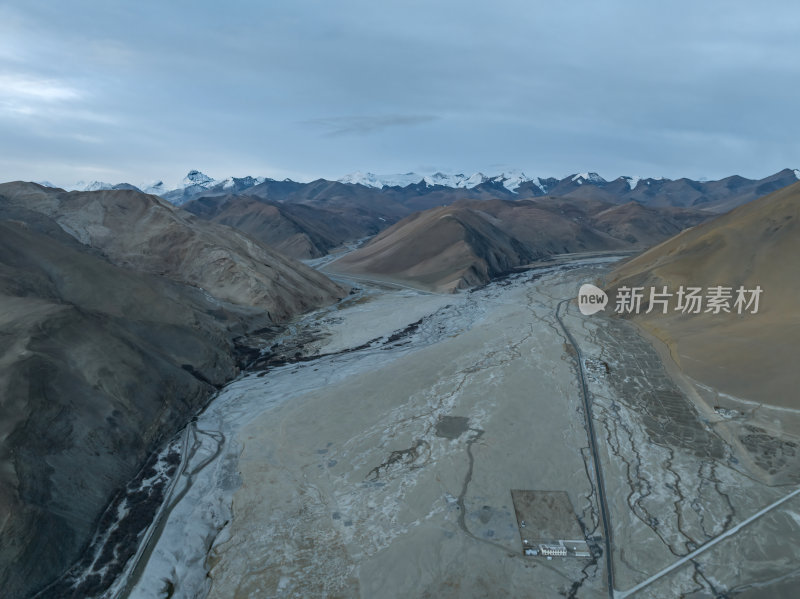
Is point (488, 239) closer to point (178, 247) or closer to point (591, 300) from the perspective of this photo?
point (591, 300)

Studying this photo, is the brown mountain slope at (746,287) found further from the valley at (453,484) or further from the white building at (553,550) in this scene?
the white building at (553,550)

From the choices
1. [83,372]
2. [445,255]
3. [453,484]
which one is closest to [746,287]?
[453,484]

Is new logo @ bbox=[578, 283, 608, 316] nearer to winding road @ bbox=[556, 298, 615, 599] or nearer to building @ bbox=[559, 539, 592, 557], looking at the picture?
winding road @ bbox=[556, 298, 615, 599]

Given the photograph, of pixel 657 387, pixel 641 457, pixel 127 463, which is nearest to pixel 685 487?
pixel 641 457

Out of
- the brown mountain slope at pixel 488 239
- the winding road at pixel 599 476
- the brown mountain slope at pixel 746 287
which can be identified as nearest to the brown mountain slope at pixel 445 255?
the brown mountain slope at pixel 488 239

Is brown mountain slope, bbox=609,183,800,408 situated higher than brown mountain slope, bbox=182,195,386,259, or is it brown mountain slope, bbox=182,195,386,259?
brown mountain slope, bbox=182,195,386,259

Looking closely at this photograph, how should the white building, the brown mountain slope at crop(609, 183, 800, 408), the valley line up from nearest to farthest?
the valley < the white building < the brown mountain slope at crop(609, 183, 800, 408)

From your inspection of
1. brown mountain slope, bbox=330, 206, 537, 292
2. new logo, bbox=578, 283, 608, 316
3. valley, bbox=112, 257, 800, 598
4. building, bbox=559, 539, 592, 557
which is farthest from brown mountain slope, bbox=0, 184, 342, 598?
new logo, bbox=578, 283, 608, 316
